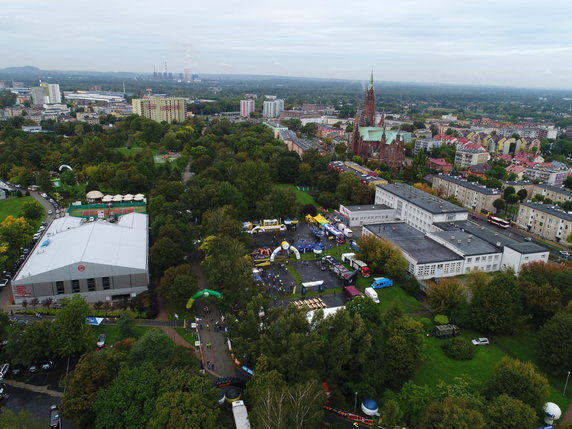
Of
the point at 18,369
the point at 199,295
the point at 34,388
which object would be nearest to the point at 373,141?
the point at 199,295

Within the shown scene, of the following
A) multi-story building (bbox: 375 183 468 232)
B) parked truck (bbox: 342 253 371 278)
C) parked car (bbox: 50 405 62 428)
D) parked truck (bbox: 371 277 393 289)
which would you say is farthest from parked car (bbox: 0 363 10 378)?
multi-story building (bbox: 375 183 468 232)

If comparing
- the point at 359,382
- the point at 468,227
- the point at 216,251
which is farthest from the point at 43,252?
the point at 468,227

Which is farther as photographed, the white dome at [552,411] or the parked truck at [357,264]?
the parked truck at [357,264]

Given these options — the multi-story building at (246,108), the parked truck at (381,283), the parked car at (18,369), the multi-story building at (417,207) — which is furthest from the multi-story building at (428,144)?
the parked car at (18,369)

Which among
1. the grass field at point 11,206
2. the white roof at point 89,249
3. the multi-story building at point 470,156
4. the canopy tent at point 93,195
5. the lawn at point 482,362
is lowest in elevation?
the lawn at point 482,362

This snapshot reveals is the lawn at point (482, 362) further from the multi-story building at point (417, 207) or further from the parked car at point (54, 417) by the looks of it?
the parked car at point (54, 417)

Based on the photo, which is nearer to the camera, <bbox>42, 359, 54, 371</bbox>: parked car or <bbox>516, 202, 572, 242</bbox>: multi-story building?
<bbox>42, 359, 54, 371</bbox>: parked car

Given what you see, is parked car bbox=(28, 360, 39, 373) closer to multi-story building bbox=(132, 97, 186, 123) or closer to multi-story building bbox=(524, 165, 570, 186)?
multi-story building bbox=(524, 165, 570, 186)

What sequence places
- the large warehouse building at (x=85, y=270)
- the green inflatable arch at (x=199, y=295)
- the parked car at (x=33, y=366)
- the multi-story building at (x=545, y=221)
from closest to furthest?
the parked car at (x=33, y=366) < the green inflatable arch at (x=199, y=295) < the large warehouse building at (x=85, y=270) < the multi-story building at (x=545, y=221)
